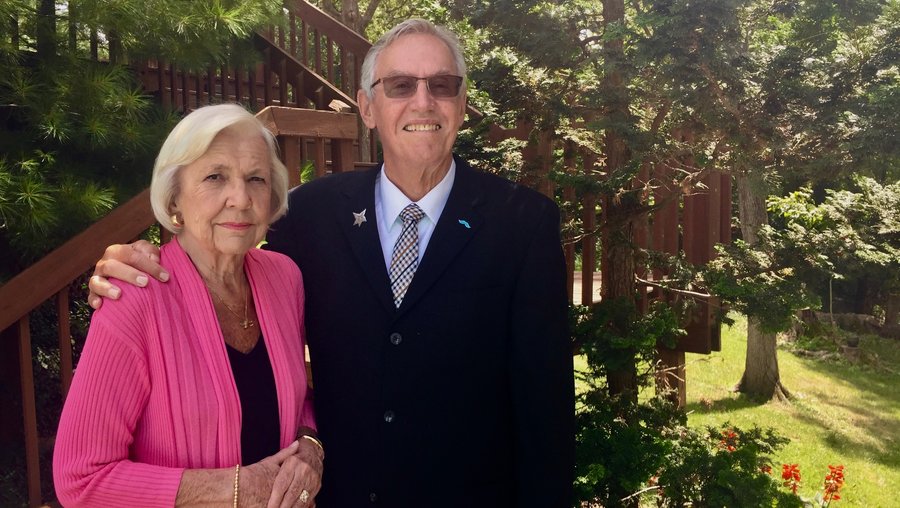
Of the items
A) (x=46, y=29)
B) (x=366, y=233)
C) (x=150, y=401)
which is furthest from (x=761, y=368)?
(x=150, y=401)

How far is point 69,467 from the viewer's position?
162 cm

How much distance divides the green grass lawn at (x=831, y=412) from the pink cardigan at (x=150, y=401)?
6.49 meters

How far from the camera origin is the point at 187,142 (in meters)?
1.84

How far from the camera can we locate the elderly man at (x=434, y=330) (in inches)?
80.0

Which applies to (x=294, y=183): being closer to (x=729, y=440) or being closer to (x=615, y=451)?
(x=615, y=451)

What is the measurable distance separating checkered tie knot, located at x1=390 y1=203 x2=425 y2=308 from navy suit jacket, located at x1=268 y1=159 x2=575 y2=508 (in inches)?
1.8

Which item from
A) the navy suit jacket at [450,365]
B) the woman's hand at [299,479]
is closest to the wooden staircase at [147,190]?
the navy suit jacket at [450,365]

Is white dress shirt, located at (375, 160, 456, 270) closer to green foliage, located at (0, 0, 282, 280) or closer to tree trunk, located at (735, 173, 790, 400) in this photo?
green foliage, located at (0, 0, 282, 280)

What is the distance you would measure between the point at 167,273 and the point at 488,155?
3.09 m

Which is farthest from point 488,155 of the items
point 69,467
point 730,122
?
point 69,467

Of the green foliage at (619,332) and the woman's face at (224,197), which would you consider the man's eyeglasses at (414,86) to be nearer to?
the woman's face at (224,197)

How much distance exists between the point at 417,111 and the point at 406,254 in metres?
0.39

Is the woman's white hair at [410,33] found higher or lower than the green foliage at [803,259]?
higher

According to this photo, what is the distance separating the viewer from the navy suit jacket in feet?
6.66
